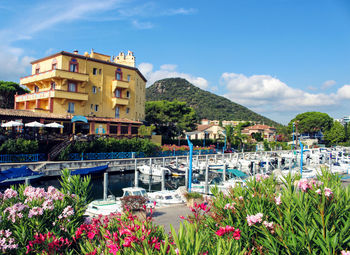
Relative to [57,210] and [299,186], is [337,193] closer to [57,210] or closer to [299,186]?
[299,186]

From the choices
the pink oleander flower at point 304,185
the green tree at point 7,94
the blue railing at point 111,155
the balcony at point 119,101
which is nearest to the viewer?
the pink oleander flower at point 304,185

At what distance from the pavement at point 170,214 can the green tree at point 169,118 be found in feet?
147

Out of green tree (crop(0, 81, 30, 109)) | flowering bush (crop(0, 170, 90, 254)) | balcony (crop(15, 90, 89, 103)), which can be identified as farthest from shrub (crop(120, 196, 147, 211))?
green tree (crop(0, 81, 30, 109))

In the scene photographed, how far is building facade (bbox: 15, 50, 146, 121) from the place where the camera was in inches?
1626

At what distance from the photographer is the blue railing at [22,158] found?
28978mm

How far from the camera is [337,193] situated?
213 inches

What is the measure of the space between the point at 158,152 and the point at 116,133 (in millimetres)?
7495

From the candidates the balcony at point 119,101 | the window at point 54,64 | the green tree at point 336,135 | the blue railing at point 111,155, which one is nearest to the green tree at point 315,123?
the green tree at point 336,135

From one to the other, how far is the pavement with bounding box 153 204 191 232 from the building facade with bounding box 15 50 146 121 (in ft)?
101

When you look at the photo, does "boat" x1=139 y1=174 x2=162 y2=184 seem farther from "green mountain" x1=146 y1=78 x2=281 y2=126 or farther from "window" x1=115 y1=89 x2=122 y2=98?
"green mountain" x1=146 y1=78 x2=281 y2=126

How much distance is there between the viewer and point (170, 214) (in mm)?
14523

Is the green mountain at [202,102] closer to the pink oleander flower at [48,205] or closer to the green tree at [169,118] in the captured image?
the green tree at [169,118]

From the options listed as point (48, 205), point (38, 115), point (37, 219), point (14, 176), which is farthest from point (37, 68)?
point (37, 219)

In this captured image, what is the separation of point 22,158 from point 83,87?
16.8 meters
